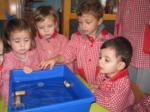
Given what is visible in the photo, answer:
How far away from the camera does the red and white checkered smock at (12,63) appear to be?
1.18 metres

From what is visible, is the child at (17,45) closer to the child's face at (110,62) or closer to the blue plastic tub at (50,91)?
the blue plastic tub at (50,91)

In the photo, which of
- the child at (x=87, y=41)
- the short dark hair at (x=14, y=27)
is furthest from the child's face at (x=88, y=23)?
the short dark hair at (x=14, y=27)

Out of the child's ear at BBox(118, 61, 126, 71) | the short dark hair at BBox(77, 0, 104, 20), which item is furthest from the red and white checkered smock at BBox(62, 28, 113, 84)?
the child's ear at BBox(118, 61, 126, 71)

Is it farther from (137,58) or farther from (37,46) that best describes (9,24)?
(137,58)

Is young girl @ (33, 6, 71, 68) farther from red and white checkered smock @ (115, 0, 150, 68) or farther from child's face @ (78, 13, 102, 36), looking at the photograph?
red and white checkered smock @ (115, 0, 150, 68)

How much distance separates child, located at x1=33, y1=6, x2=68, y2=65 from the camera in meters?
1.41

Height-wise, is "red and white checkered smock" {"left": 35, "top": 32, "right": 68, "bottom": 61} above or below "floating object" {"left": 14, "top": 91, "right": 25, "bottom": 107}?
above

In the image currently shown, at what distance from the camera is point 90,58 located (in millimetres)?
1445

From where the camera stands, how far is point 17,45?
1228 millimetres

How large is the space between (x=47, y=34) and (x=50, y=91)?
21.7 inches

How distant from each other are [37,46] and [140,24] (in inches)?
27.4

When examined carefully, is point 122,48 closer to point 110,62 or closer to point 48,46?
point 110,62

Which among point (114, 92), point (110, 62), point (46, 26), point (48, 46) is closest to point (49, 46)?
point (48, 46)

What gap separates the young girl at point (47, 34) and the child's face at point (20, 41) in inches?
7.3
